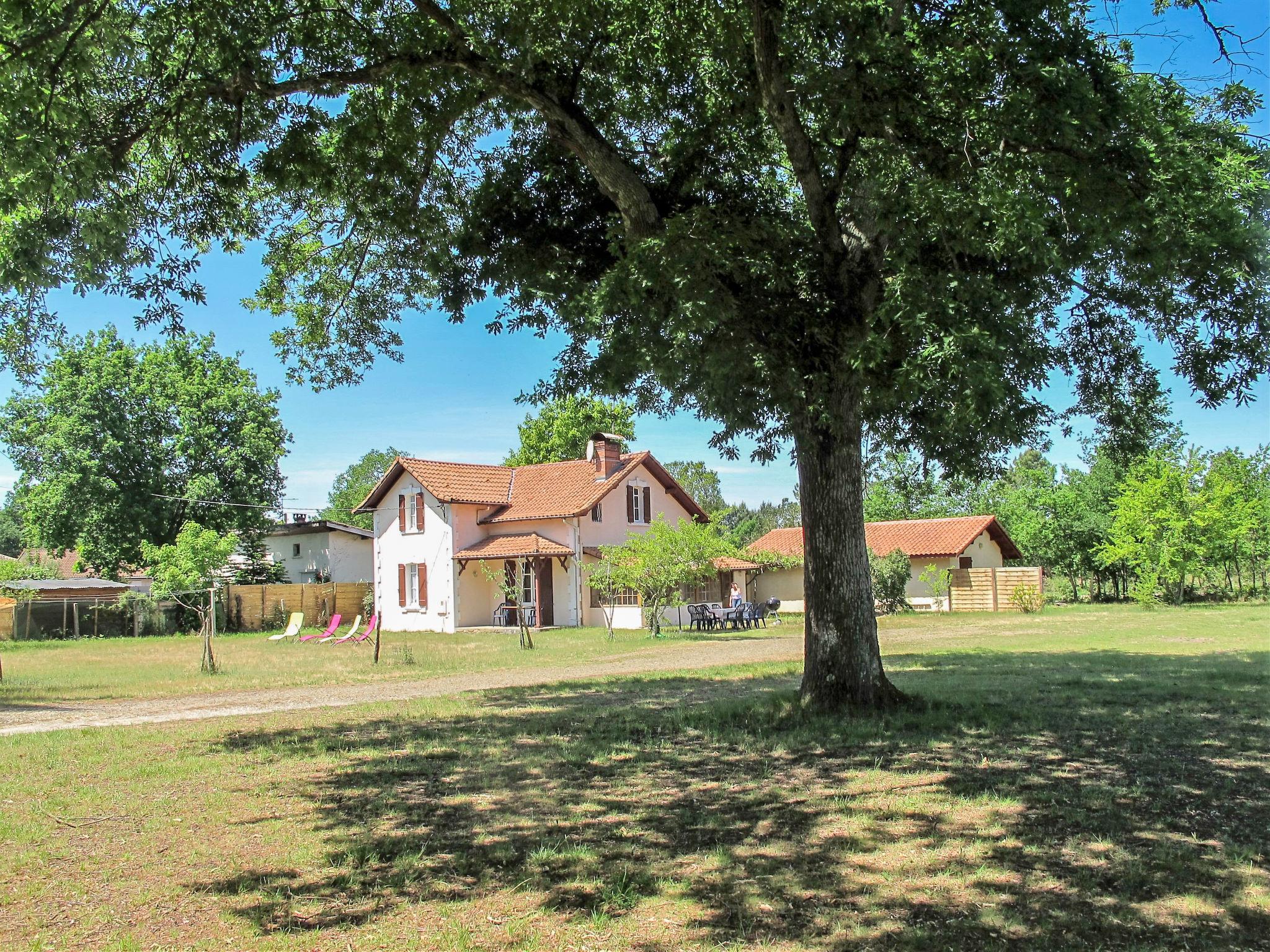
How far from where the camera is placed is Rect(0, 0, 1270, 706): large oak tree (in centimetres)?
766

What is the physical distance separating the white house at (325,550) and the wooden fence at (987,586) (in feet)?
87.0

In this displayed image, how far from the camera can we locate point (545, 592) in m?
34.4

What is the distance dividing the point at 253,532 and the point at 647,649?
28.2m

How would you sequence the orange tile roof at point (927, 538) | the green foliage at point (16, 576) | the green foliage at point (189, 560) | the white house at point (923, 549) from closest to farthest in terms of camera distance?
1. the green foliage at point (189, 560)
2. the green foliage at point (16, 576)
3. the orange tile roof at point (927, 538)
4. the white house at point (923, 549)

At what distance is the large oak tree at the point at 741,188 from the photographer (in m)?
7.66

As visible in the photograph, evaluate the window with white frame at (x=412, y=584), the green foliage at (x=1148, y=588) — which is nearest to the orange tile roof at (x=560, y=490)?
the window with white frame at (x=412, y=584)

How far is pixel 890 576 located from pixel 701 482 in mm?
34980

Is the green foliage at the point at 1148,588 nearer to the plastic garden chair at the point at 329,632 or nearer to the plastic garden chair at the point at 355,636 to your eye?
the plastic garden chair at the point at 355,636

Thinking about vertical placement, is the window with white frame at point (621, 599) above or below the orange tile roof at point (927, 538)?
below

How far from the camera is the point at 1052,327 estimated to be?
11422 mm

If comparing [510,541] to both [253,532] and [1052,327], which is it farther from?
[1052,327]

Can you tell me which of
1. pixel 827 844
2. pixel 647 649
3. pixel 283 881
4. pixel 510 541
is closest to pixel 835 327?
pixel 827 844

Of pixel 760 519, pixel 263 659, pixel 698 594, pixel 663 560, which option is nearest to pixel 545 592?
pixel 698 594

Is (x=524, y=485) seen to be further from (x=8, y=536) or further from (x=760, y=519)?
(x=8, y=536)
